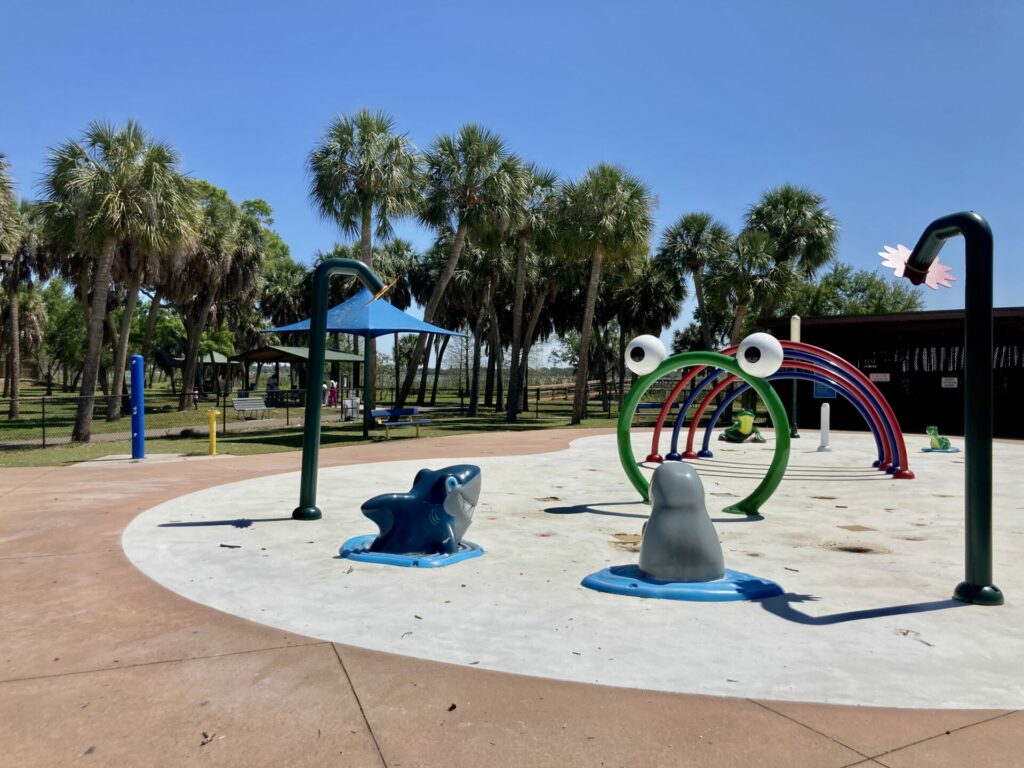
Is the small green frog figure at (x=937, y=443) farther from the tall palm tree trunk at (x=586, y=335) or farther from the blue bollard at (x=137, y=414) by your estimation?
the blue bollard at (x=137, y=414)

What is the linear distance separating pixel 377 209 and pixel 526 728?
23517mm

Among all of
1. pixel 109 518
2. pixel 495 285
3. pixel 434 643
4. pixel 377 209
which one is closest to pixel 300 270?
pixel 495 285

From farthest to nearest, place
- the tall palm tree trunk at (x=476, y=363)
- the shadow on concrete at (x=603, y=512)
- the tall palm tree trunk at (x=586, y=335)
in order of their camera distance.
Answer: the tall palm tree trunk at (x=476, y=363) < the tall palm tree trunk at (x=586, y=335) < the shadow on concrete at (x=603, y=512)

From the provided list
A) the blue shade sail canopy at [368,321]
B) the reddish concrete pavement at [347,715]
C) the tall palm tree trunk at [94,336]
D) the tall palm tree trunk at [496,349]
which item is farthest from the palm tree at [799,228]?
the reddish concrete pavement at [347,715]

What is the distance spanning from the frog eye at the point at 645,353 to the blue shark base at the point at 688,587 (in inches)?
138

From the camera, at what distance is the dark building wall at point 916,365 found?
24.9 meters

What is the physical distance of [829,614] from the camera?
4.93m

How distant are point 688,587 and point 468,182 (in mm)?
23418

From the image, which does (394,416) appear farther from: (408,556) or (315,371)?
(408,556)

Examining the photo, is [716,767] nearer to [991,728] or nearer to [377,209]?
[991,728]

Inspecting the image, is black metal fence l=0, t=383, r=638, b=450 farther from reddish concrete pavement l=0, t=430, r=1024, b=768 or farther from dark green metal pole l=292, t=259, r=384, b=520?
reddish concrete pavement l=0, t=430, r=1024, b=768

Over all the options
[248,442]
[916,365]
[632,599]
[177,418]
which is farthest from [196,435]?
[916,365]

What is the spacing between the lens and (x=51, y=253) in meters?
27.6


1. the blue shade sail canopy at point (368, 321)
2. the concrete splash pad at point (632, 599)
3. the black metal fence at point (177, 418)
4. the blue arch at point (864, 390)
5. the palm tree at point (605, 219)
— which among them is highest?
the palm tree at point (605, 219)
